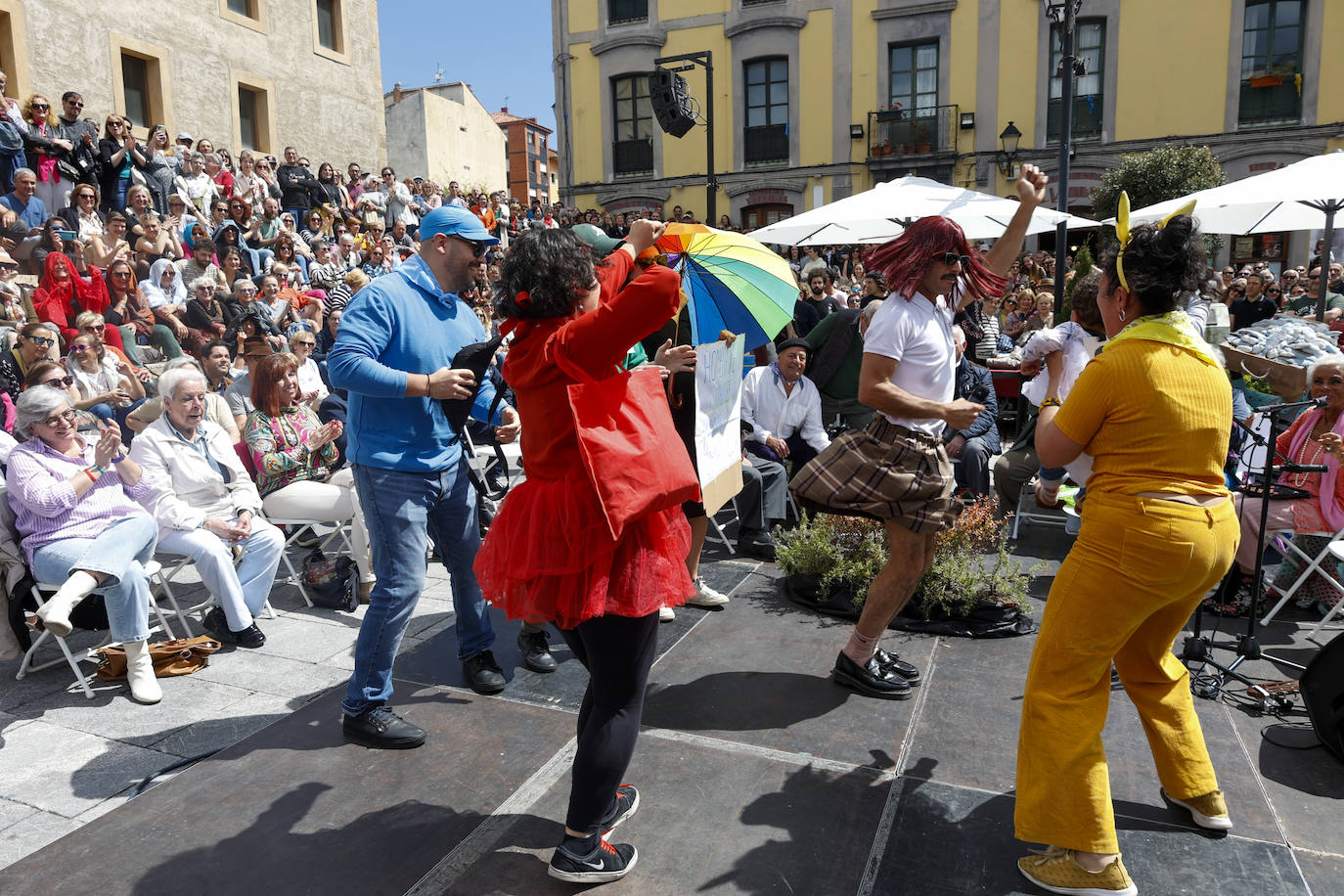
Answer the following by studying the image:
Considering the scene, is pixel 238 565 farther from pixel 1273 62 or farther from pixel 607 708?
pixel 1273 62

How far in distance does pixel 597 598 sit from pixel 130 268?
9.26 meters

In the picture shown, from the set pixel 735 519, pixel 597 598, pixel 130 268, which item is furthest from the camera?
pixel 130 268

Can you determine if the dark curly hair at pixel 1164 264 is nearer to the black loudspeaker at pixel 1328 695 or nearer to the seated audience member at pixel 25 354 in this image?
the black loudspeaker at pixel 1328 695

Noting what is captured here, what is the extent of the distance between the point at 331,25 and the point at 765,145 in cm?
1201

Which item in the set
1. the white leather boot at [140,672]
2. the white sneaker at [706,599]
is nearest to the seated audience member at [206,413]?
the white leather boot at [140,672]

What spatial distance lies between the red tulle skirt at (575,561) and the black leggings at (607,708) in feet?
0.24

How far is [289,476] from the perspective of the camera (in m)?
5.70

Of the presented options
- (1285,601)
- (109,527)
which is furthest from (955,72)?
(109,527)

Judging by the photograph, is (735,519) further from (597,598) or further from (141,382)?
(141,382)

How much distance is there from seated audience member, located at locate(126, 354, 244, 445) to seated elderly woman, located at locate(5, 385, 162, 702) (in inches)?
15.7

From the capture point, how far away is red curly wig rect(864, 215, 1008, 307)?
3.34 m

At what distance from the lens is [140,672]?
4.01 metres

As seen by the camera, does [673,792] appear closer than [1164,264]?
No

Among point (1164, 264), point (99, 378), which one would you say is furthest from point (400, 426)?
point (99, 378)
